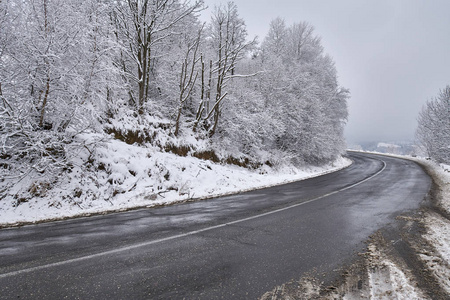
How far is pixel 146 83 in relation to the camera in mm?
15047

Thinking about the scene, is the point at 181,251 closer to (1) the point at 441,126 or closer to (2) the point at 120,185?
(2) the point at 120,185

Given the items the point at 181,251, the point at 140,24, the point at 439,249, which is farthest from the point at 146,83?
the point at 439,249

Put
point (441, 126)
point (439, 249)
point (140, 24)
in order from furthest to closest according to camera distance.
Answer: point (441, 126), point (140, 24), point (439, 249)

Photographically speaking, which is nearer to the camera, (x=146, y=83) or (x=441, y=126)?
(x=146, y=83)

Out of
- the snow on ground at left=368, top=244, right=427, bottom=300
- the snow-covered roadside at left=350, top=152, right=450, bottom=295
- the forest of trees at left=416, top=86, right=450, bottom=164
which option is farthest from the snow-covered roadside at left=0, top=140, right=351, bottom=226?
the forest of trees at left=416, top=86, right=450, bottom=164

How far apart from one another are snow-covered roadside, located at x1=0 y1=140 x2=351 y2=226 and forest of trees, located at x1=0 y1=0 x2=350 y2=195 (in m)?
0.75

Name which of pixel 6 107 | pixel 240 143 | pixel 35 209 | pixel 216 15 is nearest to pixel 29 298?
pixel 35 209

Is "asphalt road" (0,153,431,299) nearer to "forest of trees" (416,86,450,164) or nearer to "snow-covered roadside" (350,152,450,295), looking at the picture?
"snow-covered roadside" (350,152,450,295)

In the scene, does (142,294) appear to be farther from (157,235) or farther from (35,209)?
(35,209)

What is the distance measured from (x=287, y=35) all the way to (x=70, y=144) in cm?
2585

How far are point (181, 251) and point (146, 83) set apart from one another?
1350cm

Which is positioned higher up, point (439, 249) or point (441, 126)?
point (441, 126)

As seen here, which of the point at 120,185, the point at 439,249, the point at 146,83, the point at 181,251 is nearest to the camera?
the point at 181,251

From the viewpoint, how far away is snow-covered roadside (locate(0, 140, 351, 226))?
6.76m
